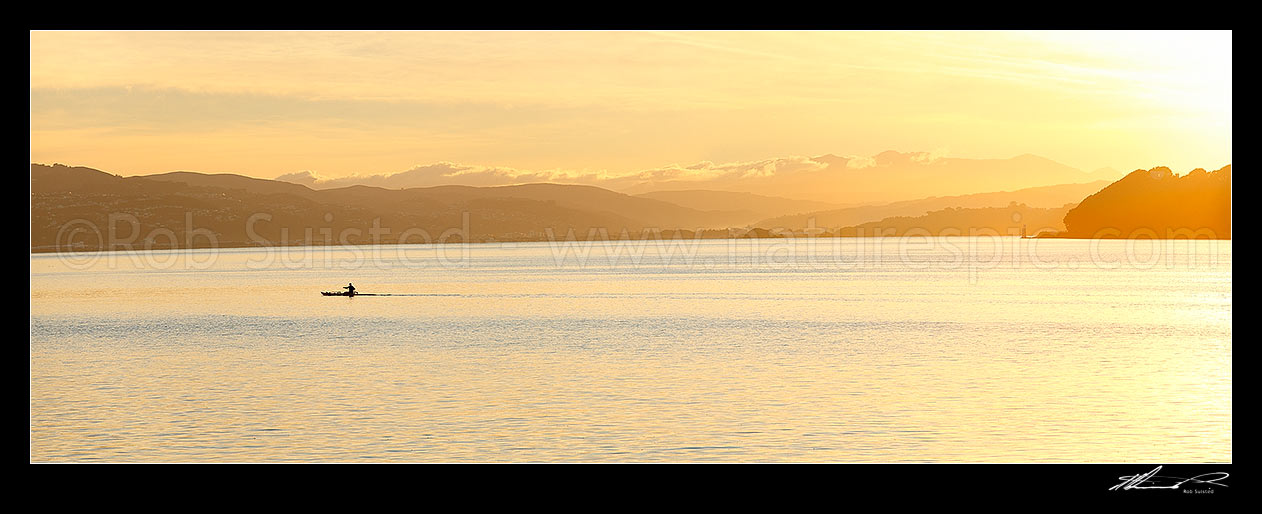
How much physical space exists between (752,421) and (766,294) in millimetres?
63173

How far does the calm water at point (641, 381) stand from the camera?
2423cm

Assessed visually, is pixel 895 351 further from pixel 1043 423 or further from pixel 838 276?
pixel 838 276

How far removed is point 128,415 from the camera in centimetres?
2927

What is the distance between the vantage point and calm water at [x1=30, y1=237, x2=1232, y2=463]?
2423 centimetres

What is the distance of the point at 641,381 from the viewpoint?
115 feet
